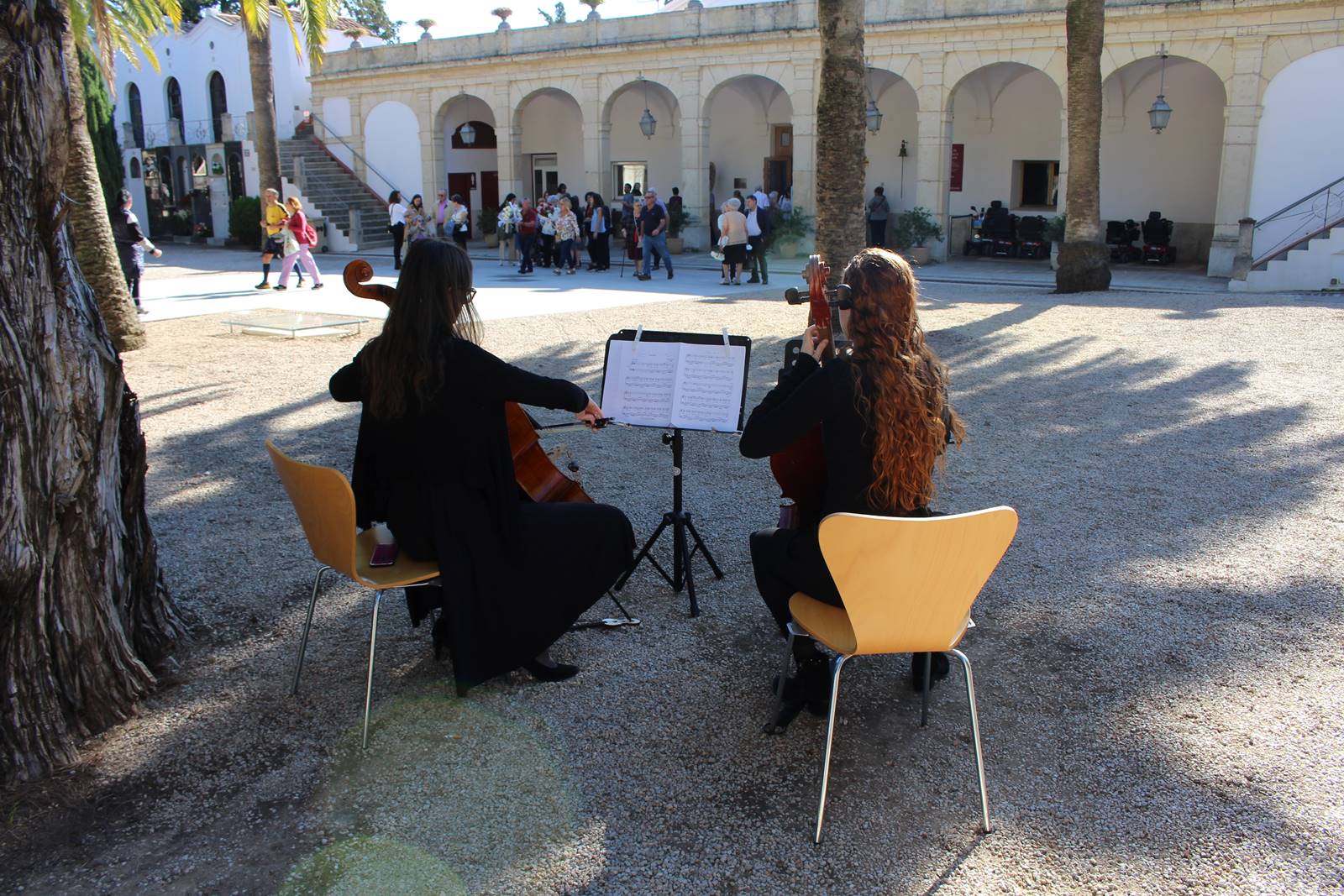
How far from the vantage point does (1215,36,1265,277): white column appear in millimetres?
16969

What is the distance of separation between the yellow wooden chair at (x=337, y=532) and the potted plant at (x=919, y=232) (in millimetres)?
18125

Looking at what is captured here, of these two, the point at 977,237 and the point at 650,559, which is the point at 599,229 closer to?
the point at 977,237

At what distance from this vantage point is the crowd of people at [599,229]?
659 inches

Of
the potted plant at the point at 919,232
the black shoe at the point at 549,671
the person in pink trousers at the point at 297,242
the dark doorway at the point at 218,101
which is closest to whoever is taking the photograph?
the black shoe at the point at 549,671

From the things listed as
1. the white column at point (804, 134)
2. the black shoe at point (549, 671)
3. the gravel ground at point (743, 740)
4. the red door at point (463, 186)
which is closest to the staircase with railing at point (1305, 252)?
the white column at point (804, 134)

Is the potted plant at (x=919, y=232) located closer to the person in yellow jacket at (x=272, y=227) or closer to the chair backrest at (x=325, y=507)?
the person in yellow jacket at (x=272, y=227)

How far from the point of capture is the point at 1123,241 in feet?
66.1

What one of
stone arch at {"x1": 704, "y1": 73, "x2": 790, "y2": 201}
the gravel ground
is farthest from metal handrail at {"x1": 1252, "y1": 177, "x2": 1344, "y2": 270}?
the gravel ground

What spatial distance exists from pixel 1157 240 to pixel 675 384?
18655mm

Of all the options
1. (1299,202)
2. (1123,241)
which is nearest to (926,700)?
(1299,202)

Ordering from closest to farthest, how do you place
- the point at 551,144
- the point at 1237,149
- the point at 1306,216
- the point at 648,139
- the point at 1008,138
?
1. the point at 1306,216
2. the point at 1237,149
3. the point at 1008,138
4. the point at 648,139
5. the point at 551,144

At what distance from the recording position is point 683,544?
4383 mm

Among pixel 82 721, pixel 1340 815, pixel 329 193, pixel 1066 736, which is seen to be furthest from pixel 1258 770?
pixel 329 193

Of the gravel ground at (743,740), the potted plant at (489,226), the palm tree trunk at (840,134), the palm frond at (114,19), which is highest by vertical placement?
the palm frond at (114,19)
